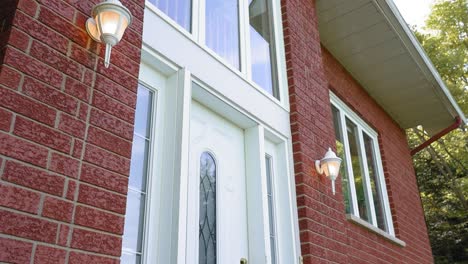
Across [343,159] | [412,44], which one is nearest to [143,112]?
[343,159]

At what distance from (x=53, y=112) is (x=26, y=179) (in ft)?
1.03

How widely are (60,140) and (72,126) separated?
0.09m

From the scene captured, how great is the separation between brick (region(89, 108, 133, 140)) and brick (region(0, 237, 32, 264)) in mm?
612

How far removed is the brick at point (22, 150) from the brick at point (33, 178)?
0.10 ft

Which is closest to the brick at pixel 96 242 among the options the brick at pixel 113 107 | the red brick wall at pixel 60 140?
the red brick wall at pixel 60 140

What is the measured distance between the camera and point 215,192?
9.59ft

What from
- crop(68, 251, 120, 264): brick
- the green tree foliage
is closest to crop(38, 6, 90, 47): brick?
crop(68, 251, 120, 264): brick

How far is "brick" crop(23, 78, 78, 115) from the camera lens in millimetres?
1713

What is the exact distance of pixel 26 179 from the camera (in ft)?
5.21

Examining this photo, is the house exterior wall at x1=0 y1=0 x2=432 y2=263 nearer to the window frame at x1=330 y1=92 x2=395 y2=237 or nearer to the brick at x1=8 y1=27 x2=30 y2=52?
the brick at x1=8 y1=27 x2=30 y2=52

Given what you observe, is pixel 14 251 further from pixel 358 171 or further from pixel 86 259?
pixel 358 171

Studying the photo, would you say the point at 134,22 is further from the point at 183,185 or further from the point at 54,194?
the point at 54,194

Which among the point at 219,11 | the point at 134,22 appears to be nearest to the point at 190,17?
the point at 219,11

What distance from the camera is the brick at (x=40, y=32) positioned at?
176cm
